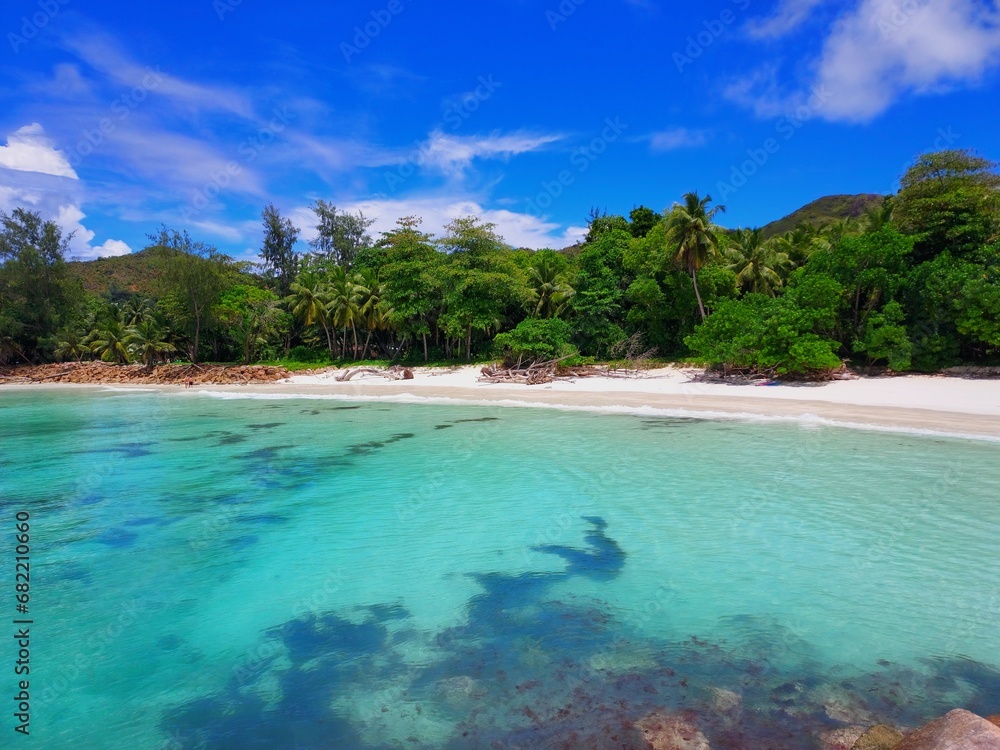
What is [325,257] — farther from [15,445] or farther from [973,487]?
[973,487]

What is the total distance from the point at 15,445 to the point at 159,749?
17316 millimetres

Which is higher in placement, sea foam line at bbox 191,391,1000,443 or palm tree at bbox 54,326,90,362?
palm tree at bbox 54,326,90,362

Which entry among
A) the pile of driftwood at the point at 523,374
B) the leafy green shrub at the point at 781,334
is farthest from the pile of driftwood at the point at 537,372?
the leafy green shrub at the point at 781,334

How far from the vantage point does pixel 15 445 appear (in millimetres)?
16312

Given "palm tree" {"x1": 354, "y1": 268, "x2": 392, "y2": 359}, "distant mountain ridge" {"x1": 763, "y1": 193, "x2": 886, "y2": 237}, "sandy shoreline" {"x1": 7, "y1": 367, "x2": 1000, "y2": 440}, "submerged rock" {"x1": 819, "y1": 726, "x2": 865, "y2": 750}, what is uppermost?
"distant mountain ridge" {"x1": 763, "y1": 193, "x2": 886, "y2": 237}

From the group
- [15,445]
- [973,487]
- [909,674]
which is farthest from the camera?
[15,445]

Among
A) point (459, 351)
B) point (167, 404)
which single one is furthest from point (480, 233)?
point (167, 404)

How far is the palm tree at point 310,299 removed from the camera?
39312 millimetres

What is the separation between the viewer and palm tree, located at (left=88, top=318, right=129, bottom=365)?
43.1m

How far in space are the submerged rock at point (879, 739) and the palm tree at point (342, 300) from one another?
37.3 m

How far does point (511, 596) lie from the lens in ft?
20.6

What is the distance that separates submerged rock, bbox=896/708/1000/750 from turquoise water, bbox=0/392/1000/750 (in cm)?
93

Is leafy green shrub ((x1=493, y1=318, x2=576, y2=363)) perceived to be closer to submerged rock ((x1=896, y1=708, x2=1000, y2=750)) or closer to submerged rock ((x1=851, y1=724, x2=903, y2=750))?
submerged rock ((x1=851, y1=724, x2=903, y2=750))

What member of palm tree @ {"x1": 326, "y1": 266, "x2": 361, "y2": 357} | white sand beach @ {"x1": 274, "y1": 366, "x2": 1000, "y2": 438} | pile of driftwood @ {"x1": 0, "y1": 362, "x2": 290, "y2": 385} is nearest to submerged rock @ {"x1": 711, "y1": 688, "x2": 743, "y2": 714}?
white sand beach @ {"x1": 274, "y1": 366, "x2": 1000, "y2": 438}
